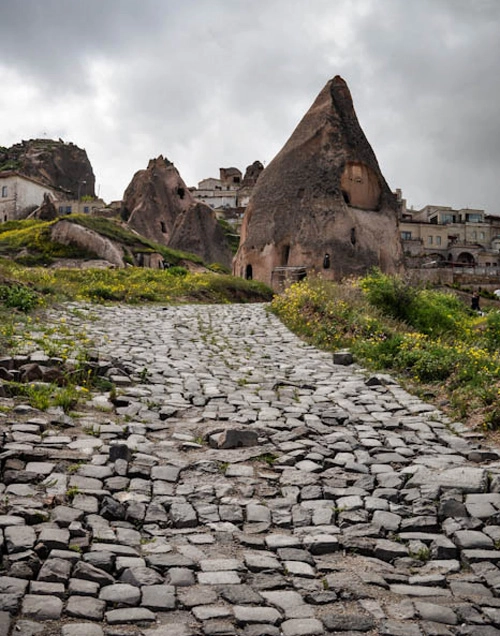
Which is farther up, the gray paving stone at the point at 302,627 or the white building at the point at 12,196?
the white building at the point at 12,196

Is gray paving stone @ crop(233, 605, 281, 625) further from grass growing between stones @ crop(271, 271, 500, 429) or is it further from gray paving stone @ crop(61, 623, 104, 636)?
grass growing between stones @ crop(271, 271, 500, 429)

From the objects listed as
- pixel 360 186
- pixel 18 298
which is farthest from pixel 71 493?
pixel 360 186

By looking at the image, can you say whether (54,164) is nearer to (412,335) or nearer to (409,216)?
(409,216)

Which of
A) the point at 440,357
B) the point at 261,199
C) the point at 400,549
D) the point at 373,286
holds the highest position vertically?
the point at 261,199

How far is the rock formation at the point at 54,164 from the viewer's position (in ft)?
255

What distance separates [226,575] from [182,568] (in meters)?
0.26

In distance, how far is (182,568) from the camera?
3529 mm

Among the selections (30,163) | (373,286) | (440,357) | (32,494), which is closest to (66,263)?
(373,286)

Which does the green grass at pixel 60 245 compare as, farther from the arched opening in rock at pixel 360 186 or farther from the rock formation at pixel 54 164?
the rock formation at pixel 54 164

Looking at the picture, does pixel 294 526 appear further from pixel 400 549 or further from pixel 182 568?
pixel 182 568

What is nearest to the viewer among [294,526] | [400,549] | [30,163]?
[400,549]

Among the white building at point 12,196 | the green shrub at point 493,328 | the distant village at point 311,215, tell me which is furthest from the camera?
the white building at point 12,196

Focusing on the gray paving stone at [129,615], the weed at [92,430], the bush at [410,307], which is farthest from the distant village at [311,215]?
the gray paving stone at [129,615]

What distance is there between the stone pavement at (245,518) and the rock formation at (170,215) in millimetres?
39927
